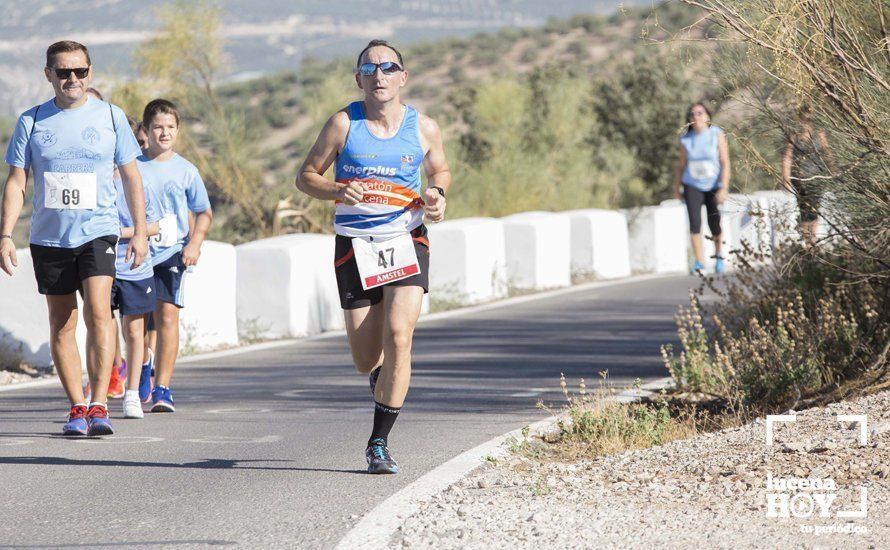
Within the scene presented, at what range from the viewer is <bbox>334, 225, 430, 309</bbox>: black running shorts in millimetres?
7523

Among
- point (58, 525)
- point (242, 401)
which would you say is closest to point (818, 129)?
point (242, 401)

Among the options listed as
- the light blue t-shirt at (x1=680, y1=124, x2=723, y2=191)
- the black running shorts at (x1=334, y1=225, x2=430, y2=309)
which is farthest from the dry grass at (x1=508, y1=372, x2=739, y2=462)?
the light blue t-shirt at (x1=680, y1=124, x2=723, y2=191)

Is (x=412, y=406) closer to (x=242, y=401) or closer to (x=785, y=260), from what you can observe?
(x=242, y=401)

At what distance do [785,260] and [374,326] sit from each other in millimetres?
4072

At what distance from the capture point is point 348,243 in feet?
24.8

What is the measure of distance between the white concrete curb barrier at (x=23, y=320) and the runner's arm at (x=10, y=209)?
13.7 ft

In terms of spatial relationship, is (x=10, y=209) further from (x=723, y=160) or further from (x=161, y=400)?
(x=723, y=160)

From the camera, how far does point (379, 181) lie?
752 cm

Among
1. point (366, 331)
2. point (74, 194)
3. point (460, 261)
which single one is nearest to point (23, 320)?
point (74, 194)

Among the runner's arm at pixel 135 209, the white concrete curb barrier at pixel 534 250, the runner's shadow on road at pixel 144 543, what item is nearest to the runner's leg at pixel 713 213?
the white concrete curb barrier at pixel 534 250

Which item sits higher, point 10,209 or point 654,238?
point 10,209

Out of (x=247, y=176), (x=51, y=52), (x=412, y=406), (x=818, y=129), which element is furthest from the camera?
(x=247, y=176)

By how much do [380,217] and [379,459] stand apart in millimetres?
1120

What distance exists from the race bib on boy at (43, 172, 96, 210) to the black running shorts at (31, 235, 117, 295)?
22 cm
